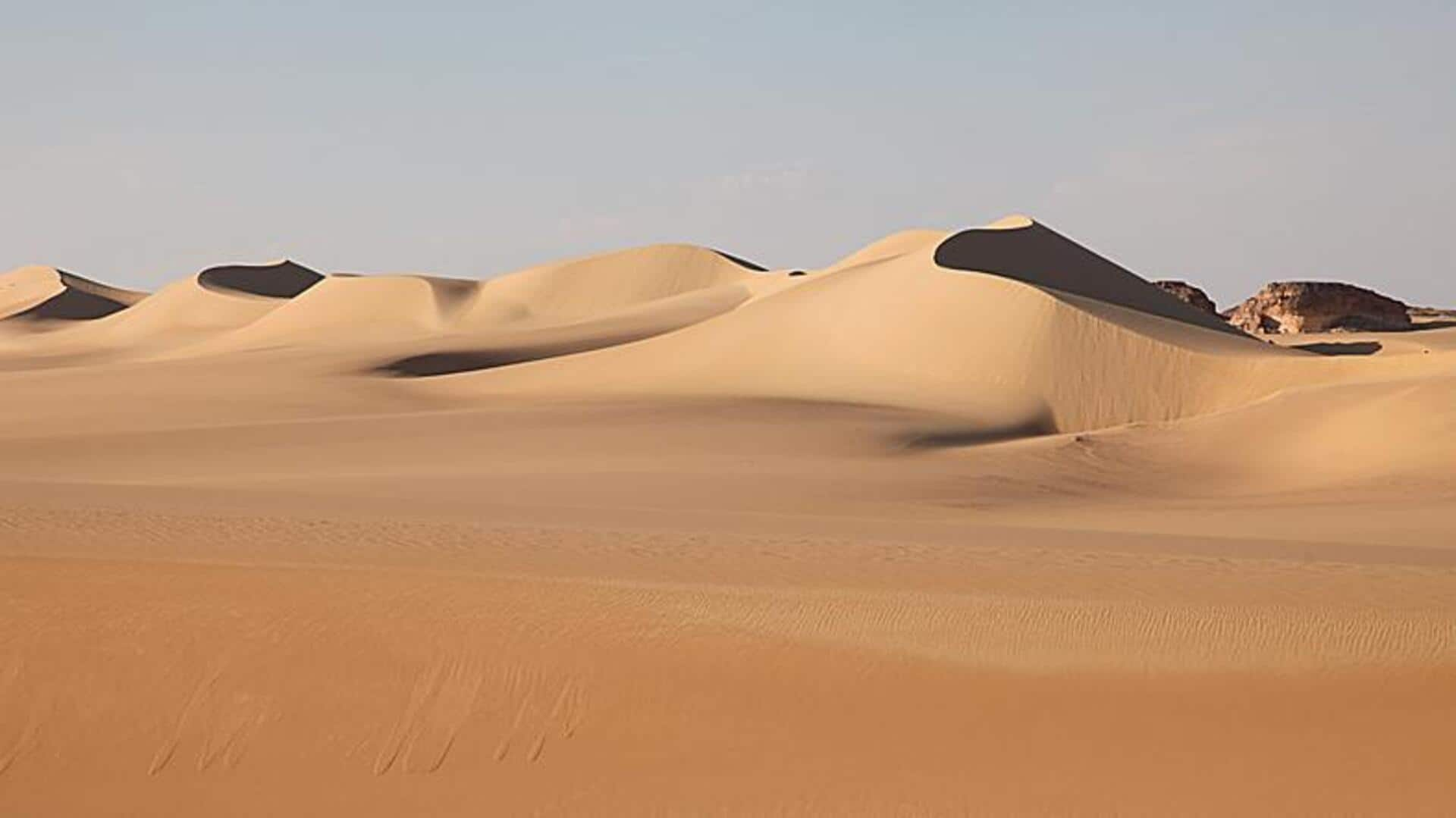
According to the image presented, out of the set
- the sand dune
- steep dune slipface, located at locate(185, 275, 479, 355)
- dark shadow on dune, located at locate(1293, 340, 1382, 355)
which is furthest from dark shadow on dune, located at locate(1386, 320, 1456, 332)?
steep dune slipface, located at locate(185, 275, 479, 355)

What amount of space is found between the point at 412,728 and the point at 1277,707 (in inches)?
159

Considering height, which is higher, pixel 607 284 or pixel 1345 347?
pixel 1345 347

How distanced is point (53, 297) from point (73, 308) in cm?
171

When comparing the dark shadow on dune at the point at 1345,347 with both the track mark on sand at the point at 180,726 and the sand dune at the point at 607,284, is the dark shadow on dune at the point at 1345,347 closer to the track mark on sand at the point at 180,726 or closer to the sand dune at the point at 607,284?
the sand dune at the point at 607,284

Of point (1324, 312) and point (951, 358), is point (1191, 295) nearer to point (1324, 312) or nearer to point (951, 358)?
point (1324, 312)

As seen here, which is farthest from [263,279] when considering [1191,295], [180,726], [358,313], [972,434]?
[180,726]

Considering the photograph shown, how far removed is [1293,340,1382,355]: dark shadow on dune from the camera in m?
45.5

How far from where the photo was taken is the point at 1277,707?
26.6ft

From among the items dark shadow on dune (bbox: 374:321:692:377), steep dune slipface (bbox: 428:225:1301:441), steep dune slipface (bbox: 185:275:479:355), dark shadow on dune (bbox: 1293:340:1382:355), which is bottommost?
steep dune slipface (bbox: 185:275:479:355)

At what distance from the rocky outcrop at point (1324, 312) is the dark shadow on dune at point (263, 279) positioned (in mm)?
61370

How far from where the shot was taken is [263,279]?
107938 mm

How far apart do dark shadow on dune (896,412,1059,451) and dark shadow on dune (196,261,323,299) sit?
7709 centimetres

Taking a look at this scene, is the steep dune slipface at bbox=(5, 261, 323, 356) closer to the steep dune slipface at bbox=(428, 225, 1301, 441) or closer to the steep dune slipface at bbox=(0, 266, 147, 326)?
the steep dune slipface at bbox=(0, 266, 147, 326)

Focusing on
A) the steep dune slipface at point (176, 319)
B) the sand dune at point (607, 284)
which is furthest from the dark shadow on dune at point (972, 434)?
the steep dune slipface at point (176, 319)
